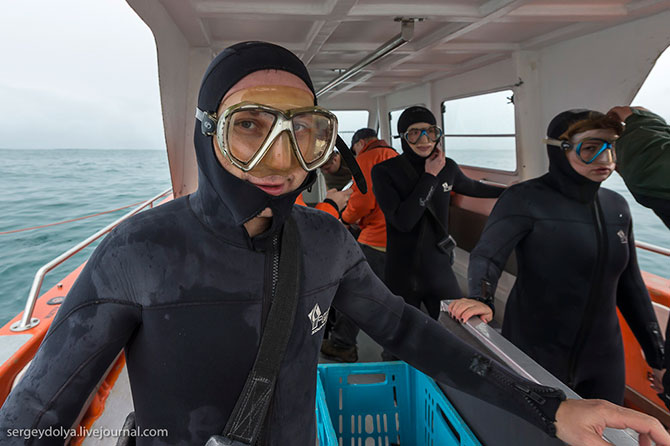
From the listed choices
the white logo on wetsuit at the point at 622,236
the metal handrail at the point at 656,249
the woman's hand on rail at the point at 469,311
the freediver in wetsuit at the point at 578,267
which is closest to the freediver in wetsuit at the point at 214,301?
the woman's hand on rail at the point at 469,311

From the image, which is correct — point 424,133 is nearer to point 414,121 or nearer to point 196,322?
point 414,121

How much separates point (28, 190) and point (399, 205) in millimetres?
14860

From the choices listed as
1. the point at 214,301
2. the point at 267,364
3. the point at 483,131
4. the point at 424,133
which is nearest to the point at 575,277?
the point at 424,133

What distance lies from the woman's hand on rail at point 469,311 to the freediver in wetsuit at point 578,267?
30 cm

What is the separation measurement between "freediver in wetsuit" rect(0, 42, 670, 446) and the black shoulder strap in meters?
0.03

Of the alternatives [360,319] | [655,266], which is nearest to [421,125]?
[360,319]

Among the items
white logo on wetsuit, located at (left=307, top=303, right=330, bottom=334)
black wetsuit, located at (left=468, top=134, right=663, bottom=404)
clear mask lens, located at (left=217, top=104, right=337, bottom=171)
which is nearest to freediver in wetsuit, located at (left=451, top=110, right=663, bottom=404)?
black wetsuit, located at (left=468, top=134, right=663, bottom=404)

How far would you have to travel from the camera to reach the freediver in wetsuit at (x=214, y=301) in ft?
2.56

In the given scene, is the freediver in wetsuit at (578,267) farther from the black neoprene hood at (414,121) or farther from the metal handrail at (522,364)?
the black neoprene hood at (414,121)

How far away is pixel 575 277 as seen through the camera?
1756mm

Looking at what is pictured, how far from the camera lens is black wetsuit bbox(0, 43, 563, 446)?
76cm

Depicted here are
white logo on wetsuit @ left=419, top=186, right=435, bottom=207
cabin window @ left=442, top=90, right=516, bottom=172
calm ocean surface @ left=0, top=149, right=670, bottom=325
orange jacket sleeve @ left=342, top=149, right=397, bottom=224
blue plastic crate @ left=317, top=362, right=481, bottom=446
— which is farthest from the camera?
calm ocean surface @ left=0, top=149, right=670, bottom=325

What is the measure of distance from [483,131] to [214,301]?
429cm

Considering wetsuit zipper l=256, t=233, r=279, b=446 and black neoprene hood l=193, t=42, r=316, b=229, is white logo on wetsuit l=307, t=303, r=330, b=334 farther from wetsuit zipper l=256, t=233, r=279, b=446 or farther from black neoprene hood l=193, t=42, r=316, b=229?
black neoprene hood l=193, t=42, r=316, b=229
